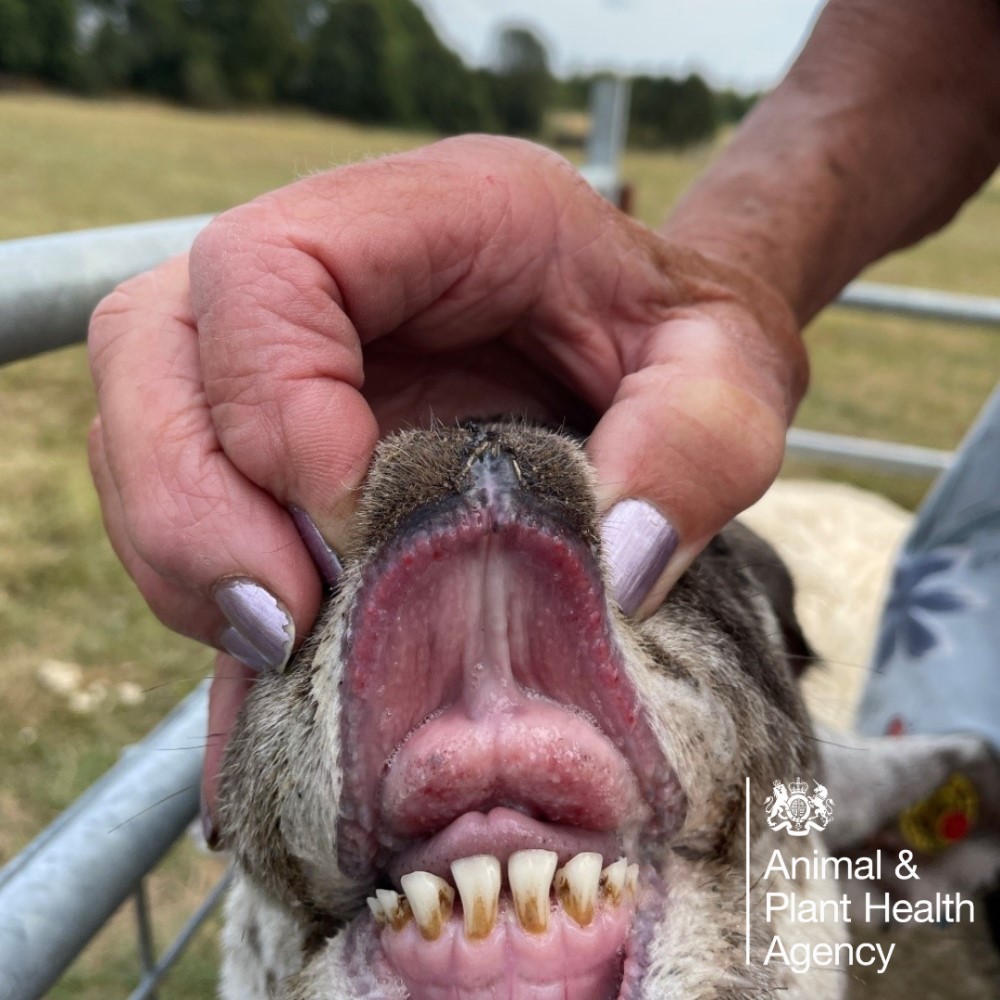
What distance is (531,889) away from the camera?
3.42ft

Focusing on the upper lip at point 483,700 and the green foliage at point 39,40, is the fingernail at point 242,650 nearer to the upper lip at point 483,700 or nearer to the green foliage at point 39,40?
the upper lip at point 483,700

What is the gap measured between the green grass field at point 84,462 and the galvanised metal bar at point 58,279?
0.96 ft

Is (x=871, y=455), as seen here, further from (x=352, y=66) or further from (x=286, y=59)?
(x=286, y=59)

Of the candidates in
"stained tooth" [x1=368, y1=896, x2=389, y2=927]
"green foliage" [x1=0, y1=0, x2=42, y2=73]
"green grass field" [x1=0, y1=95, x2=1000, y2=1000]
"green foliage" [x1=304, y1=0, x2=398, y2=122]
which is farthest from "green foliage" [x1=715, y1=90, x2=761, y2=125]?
"green foliage" [x1=304, y1=0, x2=398, y2=122]

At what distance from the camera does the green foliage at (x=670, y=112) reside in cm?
774

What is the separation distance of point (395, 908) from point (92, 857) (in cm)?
49

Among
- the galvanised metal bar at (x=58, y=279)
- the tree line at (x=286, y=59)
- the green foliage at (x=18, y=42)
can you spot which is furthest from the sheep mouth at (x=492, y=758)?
the green foliage at (x=18, y=42)

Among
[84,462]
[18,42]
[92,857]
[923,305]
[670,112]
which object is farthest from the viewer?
[18,42]

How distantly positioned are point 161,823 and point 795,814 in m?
0.90

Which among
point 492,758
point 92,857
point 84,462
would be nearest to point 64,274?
point 92,857

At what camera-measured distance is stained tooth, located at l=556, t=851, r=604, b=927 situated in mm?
1066

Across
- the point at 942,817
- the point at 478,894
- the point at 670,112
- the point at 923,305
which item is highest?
the point at 478,894

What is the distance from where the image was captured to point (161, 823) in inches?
59.6

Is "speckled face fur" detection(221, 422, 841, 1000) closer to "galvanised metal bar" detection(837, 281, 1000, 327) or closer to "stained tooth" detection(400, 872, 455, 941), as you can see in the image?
"stained tooth" detection(400, 872, 455, 941)
